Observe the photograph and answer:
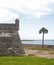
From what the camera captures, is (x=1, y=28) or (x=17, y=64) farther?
(x=1, y=28)

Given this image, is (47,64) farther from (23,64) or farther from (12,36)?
(12,36)

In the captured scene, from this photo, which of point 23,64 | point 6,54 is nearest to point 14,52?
point 6,54

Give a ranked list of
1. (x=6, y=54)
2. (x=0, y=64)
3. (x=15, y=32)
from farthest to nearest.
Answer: (x=15, y=32)
(x=6, y=54)
(x=0, y=64)

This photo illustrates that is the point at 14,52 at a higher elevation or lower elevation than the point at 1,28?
lower

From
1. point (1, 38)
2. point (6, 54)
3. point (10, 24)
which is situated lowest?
point (6, 54)

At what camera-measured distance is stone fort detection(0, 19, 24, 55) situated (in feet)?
130

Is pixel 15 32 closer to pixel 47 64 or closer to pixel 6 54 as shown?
pixel 6 54

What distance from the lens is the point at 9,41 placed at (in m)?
41.1

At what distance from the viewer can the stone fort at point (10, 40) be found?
130ft

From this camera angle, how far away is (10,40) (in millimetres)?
41219

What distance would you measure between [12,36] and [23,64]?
1485cm

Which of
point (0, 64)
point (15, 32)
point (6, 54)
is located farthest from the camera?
point (15, 32)

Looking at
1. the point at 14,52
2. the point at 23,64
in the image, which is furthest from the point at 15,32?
the point at 23,64

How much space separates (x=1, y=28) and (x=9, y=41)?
3.21 meters
